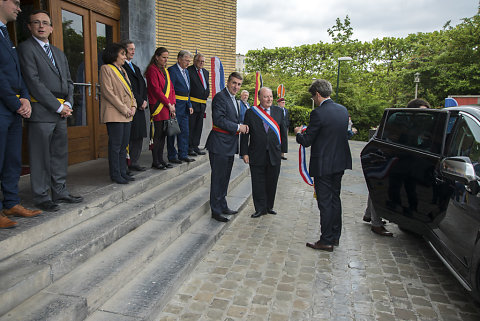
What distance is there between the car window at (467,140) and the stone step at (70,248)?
334 cm

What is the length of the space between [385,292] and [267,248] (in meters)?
1.46

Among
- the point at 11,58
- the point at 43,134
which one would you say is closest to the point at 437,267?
Result: the point at 43,134

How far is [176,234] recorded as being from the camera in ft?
14.0

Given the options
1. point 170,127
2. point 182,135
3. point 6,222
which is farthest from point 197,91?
point 6,222

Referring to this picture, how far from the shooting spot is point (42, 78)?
355cm

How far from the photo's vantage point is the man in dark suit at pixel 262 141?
5414 millimetres

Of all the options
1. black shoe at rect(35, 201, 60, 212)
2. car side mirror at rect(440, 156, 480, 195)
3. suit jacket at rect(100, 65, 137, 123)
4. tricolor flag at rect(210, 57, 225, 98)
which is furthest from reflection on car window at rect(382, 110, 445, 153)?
black shoe at rect(35, 201, 60, 212)

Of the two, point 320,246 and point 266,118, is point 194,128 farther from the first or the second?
point 320,246

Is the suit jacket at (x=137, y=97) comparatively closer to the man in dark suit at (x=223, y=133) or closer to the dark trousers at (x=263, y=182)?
the man in dark suit at (x=223, y=133)

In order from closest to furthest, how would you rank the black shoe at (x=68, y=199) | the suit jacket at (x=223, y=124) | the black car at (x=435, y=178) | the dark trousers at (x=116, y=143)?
the black car at (x=435, y=178) < the black shoe at (x=68, y=199) < the dark trousers at (x=116, y=143) < the suit jacket at (x=223, y=124)

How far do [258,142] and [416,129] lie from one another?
216 cm

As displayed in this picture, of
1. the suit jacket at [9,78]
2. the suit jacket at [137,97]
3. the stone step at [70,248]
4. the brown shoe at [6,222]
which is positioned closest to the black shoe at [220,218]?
the stone step at [70,248]

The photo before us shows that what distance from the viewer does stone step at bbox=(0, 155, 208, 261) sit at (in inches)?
115

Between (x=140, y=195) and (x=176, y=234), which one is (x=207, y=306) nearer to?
(x=176, y=234)
